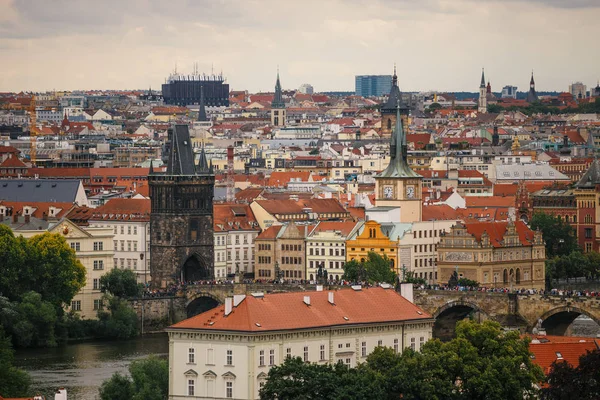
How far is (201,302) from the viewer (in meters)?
120

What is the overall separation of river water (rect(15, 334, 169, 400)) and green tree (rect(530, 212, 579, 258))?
3462 cm

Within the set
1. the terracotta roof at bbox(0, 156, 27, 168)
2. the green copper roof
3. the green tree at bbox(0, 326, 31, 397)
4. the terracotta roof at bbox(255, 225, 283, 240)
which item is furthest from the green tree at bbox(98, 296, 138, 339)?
the terracotta roof at bbox(0, 156, 27, 168)

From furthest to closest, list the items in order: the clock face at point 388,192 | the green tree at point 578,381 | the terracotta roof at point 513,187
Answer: the terracotta roof at point 513,187
the clock face at point 388,192
the green tree at point 578,381

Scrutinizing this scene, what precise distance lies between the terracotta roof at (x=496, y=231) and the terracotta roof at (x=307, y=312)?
39345 millimetres

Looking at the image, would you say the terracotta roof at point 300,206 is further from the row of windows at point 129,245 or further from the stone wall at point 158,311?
the stone wall at point 158,311

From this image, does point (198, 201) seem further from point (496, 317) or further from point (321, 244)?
point (496, 317)

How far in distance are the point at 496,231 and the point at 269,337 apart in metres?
49.8

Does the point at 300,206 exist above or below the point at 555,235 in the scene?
above

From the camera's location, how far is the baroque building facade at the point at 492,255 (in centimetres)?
12262

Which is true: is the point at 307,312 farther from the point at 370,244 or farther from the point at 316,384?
the point at 370,244

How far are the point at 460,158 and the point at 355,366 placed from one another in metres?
123

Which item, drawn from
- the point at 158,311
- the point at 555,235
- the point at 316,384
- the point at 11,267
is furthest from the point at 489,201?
the point at 316,384

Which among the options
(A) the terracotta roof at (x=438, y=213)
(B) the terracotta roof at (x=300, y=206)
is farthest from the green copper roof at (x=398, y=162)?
(B) the terracotta roof at (x=300, y=206)

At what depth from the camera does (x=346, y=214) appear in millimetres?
142125
